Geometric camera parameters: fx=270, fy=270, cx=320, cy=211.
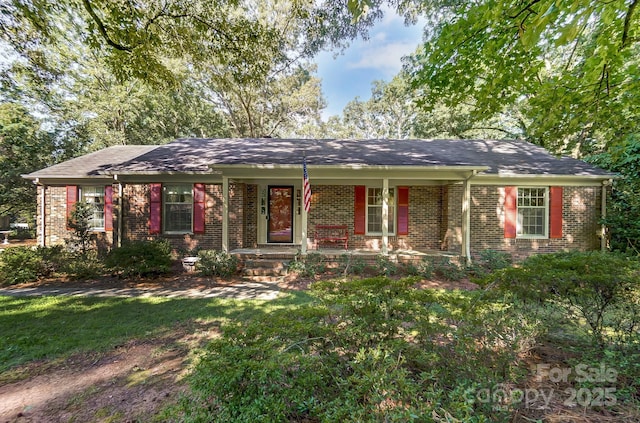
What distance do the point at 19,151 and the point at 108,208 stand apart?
11.2 metres

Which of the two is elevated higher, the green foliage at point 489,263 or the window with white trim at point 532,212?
the window with white trim at point 532,212

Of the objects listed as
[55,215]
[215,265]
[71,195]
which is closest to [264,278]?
[215,265]

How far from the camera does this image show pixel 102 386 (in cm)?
295

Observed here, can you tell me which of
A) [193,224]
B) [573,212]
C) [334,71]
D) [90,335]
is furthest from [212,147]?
[573,212]

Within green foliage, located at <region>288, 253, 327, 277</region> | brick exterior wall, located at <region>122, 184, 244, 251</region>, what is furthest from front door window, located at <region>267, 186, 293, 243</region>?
green foliage, located at <region>288, 253, 327, 277</region>

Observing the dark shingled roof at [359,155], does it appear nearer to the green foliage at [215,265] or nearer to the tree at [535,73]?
the green foliage at [215,265]

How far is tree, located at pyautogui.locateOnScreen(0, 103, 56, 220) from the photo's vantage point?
48.6 feet

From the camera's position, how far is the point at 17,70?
718cm

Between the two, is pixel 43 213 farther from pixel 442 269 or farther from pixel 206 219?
pixel 442 269

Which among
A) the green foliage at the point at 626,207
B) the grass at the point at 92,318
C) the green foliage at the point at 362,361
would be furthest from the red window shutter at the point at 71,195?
the green foliage at the point at 626,207

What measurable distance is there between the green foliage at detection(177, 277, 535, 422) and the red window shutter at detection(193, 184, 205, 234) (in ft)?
24.9

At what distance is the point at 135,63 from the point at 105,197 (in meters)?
5.57

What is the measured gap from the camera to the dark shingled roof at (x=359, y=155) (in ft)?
28.0

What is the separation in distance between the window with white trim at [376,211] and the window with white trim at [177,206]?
641 cm
